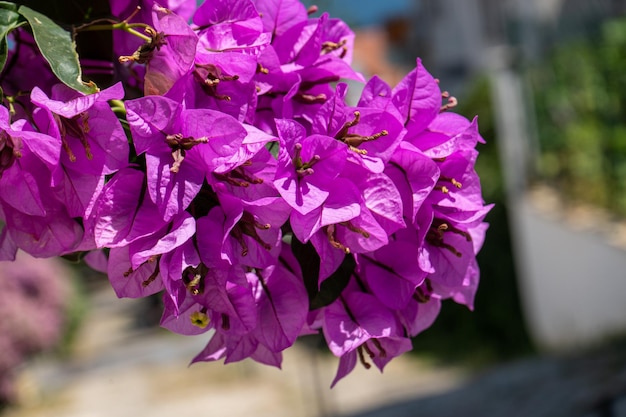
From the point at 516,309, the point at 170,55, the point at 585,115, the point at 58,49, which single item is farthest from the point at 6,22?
the point at 516,309

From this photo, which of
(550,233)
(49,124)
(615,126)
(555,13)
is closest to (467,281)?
(49,124)

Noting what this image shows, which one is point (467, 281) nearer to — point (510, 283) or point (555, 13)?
point (510, 283)

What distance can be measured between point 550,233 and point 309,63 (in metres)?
5.77

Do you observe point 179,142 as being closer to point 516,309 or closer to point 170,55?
point 170,55

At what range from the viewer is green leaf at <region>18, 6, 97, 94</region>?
675 millimetres

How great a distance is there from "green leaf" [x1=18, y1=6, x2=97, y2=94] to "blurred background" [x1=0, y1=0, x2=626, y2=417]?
3504mm

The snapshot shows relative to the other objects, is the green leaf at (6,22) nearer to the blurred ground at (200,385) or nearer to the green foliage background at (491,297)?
the blurred ground at (200,385)

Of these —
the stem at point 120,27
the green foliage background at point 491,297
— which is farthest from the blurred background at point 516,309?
the stem at point 120,27

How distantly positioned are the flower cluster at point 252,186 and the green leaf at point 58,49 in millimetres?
13

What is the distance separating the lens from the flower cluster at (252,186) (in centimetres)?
66

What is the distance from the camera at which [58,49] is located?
719 millimetres

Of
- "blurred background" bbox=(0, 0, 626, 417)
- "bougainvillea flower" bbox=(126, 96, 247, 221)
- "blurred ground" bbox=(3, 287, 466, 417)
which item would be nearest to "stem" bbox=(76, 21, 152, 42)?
"bougainvillea flower" bbox=(126, 96, 247, 221)

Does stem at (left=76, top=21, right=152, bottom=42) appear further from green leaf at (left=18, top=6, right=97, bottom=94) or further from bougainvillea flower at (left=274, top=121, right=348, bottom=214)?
bougainvillea flower at (left=274, top=121, right=348, bottom=214)

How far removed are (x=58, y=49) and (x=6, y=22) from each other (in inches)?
2.6
